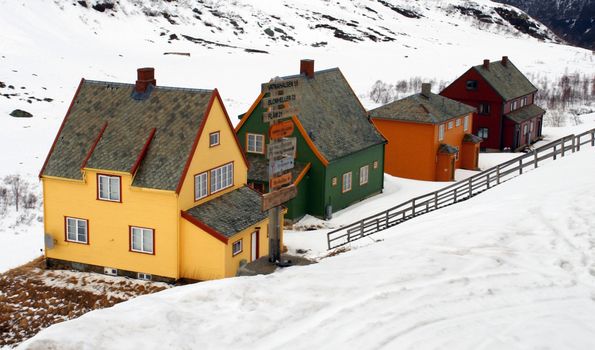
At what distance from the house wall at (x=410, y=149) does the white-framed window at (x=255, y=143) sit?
12.8m

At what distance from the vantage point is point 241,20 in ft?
365

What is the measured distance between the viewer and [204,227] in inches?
1098

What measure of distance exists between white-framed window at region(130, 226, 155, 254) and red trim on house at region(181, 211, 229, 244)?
1616 mm

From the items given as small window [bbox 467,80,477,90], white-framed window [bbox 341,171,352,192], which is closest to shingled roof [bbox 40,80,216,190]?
white-framed window [bbox 341,171,352,192]

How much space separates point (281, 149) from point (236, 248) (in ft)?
28.7

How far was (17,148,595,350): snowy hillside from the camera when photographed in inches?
530

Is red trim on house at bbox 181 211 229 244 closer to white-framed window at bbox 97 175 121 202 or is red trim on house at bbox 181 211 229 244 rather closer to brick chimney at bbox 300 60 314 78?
white-framed window at bbox 97 175 121 202

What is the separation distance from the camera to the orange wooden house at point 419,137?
4906 centimetres

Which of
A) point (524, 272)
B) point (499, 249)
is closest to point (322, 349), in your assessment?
point (524, 272)

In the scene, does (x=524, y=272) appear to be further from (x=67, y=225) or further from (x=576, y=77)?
(x=576, y=77)

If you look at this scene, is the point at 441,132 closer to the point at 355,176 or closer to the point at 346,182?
the point at 355,176

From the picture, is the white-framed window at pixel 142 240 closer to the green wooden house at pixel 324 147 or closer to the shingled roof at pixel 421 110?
the green wooden house at pixel 324 147

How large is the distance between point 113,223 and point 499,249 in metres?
16.0

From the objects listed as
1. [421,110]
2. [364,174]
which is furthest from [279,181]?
[421,110]
